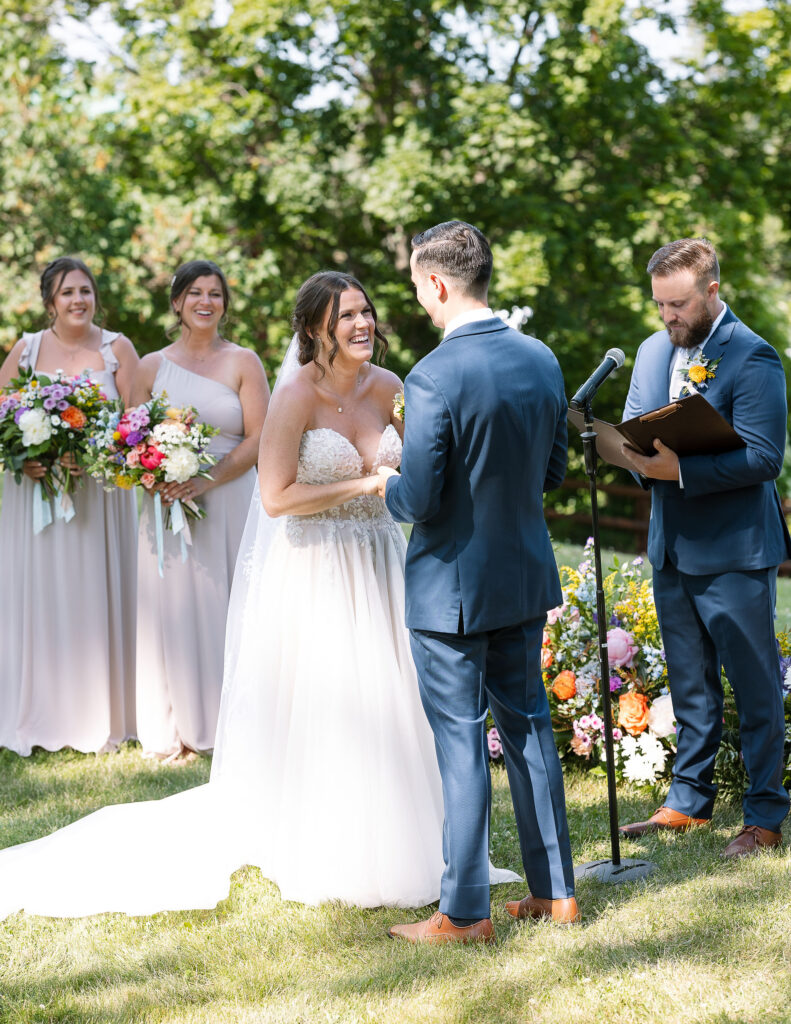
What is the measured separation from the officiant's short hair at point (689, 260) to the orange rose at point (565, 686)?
89.5 inches

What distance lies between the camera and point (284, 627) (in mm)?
4391

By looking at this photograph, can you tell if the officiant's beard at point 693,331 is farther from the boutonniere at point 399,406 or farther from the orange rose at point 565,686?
the orange rose at point 565,686

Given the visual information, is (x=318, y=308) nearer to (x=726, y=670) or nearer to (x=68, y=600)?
(x=726, y=670)

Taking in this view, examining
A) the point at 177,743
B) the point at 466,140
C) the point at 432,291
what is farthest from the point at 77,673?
the point at 466,140

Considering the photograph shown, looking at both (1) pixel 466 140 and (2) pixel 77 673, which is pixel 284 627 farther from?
(1) pixel 466 140

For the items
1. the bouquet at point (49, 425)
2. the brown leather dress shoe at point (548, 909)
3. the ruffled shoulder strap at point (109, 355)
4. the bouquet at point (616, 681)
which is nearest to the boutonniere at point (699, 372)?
the bouquet at point (616, 681)

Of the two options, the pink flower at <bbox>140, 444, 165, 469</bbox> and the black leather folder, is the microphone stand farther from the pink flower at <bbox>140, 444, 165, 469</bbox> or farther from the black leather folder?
the pink flower at <bbox>140, 444, 165, 469</bbox>

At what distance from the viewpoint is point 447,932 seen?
3602 millimetres

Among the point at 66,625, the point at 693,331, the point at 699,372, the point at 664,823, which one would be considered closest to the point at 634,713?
the point at 664,823

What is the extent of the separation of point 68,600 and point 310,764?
2.80 m

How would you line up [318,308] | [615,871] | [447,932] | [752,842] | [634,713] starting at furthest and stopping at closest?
[634,713], [752,842], [318,308], [615,871], [447,932]

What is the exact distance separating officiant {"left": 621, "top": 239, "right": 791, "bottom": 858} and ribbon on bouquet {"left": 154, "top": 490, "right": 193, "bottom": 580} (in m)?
2.77

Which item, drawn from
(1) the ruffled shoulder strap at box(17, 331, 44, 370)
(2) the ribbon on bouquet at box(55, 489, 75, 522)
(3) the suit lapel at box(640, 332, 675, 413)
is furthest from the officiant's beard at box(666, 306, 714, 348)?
(1) the ruffled shoulder strap at box(17, 331, 44, 370)

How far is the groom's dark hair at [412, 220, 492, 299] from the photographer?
3.42 metres
